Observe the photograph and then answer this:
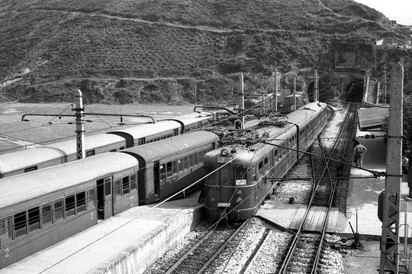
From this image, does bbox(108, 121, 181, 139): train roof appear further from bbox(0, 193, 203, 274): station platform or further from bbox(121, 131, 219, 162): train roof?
bbox(0, 193, 203, 274): station platform

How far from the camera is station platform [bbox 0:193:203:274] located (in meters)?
13.3

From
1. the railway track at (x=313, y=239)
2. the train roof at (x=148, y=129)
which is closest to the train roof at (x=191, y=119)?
the train roof at (x=148, y=129)

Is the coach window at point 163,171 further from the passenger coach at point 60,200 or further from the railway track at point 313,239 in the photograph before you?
the railway track at point 313,239

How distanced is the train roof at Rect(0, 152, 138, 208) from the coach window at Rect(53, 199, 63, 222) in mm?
451

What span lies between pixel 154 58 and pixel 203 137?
6938cm

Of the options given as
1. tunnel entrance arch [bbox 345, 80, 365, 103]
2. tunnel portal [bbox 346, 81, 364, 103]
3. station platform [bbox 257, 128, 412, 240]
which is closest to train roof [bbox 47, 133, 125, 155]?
station platform [bbox 257, 128, 412, 240]

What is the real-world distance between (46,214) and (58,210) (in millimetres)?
604

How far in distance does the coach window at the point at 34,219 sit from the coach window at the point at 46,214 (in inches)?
8.3

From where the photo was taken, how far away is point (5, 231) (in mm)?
13320

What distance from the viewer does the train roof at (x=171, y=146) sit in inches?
822

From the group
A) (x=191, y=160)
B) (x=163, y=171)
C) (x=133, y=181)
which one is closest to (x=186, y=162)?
(x=191, y=160)

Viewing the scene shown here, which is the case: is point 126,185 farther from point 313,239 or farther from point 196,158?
point 313,239

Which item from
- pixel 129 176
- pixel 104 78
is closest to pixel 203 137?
pixel 129 176

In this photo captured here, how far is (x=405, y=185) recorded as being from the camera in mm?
25828
